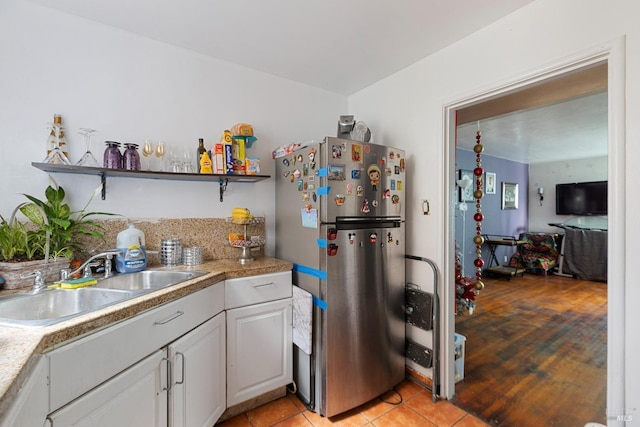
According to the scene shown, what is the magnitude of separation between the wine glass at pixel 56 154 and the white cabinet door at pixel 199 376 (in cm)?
119

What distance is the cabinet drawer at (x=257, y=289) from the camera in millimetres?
1651

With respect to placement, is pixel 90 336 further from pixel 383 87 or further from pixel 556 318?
pixel 556 318

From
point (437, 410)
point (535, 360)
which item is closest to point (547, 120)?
point (535, 360)

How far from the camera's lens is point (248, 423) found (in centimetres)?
166

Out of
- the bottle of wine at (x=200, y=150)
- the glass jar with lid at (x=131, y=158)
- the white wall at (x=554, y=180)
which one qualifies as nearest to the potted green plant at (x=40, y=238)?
the glass jar with lid at (x=131, y=158)

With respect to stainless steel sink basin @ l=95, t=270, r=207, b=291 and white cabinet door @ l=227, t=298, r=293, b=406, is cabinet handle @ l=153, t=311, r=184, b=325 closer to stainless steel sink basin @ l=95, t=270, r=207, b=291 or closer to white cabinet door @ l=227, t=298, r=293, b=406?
stainless steel sink basin @ l=95, t=270, r=207, b=291

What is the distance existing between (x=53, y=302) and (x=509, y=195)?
700cm

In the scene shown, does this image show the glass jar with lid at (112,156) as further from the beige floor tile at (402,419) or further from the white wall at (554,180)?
the white wall at (554,180)

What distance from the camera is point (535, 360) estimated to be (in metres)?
2.34

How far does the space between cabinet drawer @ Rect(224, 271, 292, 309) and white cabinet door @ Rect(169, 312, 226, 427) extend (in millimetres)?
114

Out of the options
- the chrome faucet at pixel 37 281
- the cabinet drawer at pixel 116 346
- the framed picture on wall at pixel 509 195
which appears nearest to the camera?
the cabinet drawer at pixel 116 346

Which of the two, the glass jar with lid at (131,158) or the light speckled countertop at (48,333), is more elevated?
the glass jar with lid at (131,158)

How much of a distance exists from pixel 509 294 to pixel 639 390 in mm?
3502

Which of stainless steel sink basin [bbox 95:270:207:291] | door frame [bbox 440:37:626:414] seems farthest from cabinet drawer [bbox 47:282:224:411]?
door frame [bbox 440:37:626:414]
